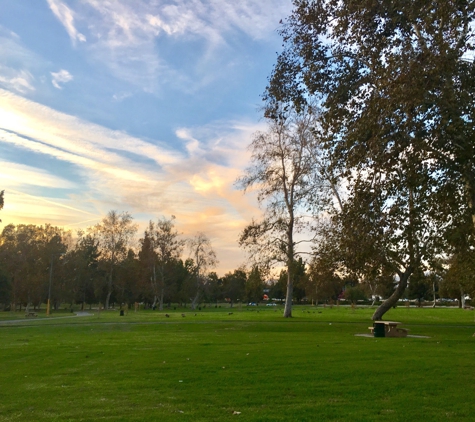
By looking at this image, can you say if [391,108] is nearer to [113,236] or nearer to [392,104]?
[392,104]

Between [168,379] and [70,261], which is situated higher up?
[70,261]

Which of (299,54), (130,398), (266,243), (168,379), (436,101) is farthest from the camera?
(266,243)

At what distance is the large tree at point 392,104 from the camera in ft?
42.8

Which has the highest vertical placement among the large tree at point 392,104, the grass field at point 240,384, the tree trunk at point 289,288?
the large tree at point 392,104

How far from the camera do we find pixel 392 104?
1276cm

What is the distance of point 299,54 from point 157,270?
71990 millimetres

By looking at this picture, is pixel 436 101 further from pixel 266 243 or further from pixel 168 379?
pixel 266 243

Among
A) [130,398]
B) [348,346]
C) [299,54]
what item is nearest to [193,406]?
[130,398]

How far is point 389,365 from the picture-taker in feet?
36.1

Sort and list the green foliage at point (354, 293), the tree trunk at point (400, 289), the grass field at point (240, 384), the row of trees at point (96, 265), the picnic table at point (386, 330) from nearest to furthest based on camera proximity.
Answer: the grass field at point (240, 384), the picnic table at point (386, 330), the tree trunk at point (400, 289), the row of trees at point (96, 265), the green foliage at point (354, 293)

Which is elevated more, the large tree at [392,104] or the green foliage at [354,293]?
the large tree at [392,104]

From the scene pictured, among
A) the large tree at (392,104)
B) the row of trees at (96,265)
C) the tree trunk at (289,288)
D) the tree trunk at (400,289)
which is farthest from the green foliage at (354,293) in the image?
the large tree at (392,104)

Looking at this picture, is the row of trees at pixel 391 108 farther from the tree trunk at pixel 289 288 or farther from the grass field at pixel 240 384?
the tree trunk at pixel 289 288

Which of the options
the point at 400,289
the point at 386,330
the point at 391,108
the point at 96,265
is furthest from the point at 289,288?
the point at 96,265
